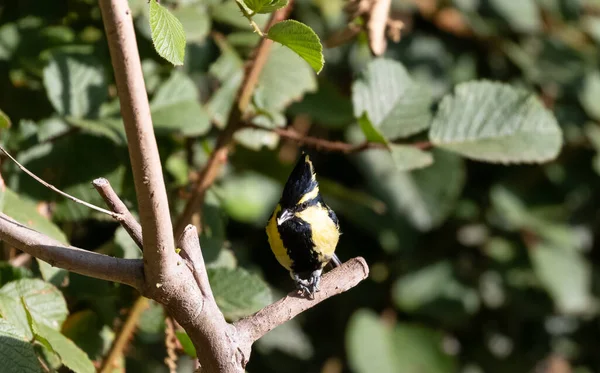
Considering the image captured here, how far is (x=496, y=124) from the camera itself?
3.85 feet

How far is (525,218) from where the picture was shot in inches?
82.7

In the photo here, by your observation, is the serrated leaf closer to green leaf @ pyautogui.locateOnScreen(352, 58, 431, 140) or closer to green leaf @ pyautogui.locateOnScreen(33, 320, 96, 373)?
green leaf @ pyautogui.locateOnScreen(352, 58, 431, 140)

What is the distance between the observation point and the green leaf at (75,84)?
112 cm

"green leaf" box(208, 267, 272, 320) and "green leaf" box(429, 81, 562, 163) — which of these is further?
"green leaf" box(429, 81, 562, 163)

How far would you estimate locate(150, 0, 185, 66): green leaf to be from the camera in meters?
0.70

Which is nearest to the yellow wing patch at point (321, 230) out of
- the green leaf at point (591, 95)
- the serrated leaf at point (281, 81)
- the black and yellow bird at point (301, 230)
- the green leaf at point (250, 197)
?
the black and yellow bird at point (301, 230)

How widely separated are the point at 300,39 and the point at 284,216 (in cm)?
27

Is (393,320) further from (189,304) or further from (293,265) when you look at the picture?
(189,304)

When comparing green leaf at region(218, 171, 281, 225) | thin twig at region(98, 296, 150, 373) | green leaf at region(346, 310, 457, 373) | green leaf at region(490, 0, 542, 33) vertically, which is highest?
thin twig at region(98, 296, 150, 373)

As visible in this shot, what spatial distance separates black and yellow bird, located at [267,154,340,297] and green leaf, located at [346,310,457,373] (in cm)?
105

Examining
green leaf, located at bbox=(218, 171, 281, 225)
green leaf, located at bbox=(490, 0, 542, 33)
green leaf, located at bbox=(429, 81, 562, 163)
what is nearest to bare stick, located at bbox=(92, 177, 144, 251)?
green leaf, located at bbox=(429, 81, 562, 163)

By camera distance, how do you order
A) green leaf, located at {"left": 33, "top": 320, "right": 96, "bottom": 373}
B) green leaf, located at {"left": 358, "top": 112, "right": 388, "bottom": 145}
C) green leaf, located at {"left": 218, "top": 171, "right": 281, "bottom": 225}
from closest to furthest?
green leaf, located at {"left": 33, "top": 320, "right": 96, "bottom": 373} → green leaf, located at {"left": 358, "top": 112, "right": 388, "bottom": 145} → green leaf, located at {"left": 218, "top": 171, "right": 281, "bottom": 225}

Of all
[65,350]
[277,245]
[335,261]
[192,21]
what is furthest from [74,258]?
[192,21]

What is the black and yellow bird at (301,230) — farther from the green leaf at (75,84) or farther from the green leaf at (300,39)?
the green leaf at (75,84)
